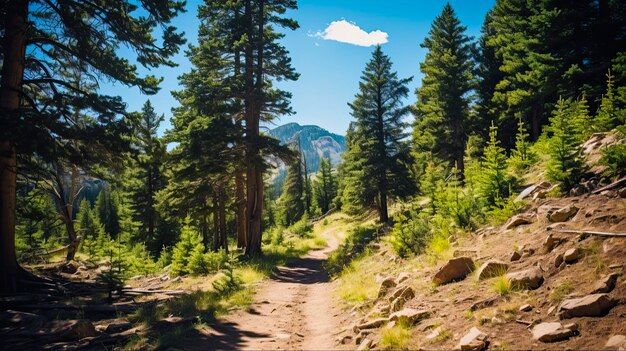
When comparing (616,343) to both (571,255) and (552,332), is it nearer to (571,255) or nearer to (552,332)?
(552,332)

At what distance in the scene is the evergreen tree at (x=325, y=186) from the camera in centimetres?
6241

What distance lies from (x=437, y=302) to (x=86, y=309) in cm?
878

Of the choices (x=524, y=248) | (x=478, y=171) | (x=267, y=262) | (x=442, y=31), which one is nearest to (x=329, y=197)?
(x=442, y=31)

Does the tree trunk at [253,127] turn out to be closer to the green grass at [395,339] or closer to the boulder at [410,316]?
→ the boulder at [410,316]

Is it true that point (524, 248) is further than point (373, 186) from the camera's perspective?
No

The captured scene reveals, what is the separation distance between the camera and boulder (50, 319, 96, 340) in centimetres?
604

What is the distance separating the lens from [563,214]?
6.09 m

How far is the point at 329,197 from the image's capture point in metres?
64.2

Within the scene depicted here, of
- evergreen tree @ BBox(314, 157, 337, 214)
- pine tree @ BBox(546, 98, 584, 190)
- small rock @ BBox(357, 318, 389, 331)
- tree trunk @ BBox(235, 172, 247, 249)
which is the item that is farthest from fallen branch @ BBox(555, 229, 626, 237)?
evergreen tree @ BBox(314, 157, 337, 214)

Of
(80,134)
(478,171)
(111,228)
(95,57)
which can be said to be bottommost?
(111,228)

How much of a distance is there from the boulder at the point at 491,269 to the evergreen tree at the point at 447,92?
19.7m

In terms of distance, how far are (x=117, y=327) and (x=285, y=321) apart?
3.83 metres

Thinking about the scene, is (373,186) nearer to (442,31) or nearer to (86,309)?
(442,31)

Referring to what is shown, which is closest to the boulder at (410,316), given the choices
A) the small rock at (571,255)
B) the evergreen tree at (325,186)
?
the small rock at (571,255)
